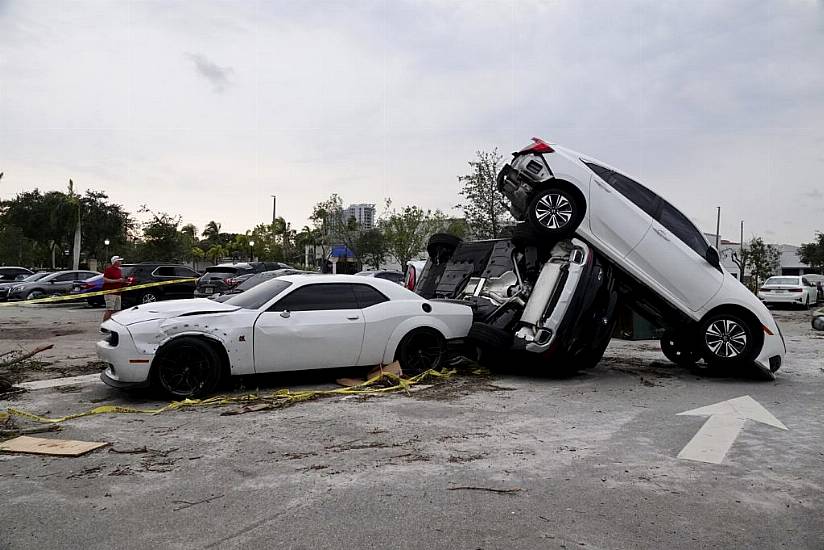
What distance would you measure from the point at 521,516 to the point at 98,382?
19.9 feet

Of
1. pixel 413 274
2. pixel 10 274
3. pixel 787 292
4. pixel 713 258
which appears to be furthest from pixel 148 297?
pixel 787 292

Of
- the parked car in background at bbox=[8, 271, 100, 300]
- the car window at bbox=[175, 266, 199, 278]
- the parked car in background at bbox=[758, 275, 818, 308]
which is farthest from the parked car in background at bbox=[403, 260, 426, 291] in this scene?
the parked car in background at bbox=[758, 275, 818, 308]

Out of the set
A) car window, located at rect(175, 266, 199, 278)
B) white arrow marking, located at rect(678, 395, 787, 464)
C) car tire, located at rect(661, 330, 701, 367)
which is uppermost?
car window, located at rect(175, 266, 199, 278)

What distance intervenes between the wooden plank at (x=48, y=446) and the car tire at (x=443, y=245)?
6812 millimetres

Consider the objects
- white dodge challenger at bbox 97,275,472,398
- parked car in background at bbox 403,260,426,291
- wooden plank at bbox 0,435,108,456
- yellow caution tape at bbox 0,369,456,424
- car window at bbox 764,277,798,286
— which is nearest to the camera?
wooden plank at bbox 0,435,108,456

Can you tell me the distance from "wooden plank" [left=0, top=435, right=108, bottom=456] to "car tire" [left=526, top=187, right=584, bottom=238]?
5.74 m

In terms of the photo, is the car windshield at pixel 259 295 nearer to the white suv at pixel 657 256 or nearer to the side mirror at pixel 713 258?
the white suv at pixel 657 256

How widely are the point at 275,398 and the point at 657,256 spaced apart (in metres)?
5.16

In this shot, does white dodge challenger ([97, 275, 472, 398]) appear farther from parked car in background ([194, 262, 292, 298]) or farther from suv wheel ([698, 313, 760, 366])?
parked car in background ([194, 262, 292, 298])

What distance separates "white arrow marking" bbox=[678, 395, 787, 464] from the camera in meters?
5.13

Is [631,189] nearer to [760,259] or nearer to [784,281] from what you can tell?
[784,281]

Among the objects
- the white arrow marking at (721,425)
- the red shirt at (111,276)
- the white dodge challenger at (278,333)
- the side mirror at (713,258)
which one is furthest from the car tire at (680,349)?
the red shirt at (111,276)

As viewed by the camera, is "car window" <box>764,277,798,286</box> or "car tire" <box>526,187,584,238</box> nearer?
"car tire" <box>526,187,584,238</box>

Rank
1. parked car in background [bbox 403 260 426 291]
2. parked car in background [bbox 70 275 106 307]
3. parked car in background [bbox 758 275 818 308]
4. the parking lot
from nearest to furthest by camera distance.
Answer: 1. the parking lot
2. parked car in background [bbox 403 260 426 291]
3. parked car in background [bbox 70 275 106 307]
4. parked car in background [bbox 758 275 818 308]
